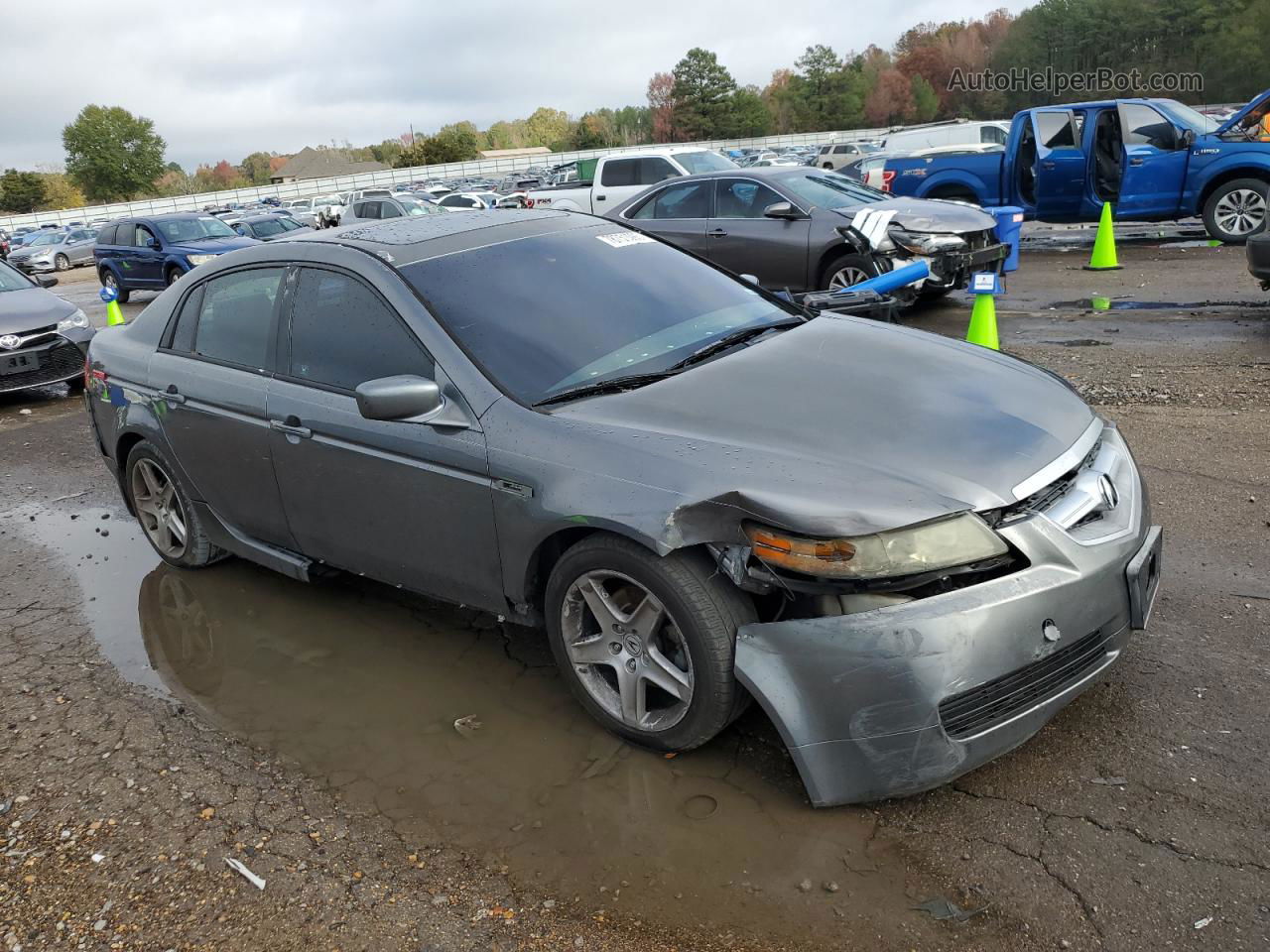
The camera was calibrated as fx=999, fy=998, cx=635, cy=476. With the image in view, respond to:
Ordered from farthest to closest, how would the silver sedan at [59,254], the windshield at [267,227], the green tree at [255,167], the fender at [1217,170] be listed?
1. the green tree at [255,167]
2. the silver sedan at [59,254]
3. the windshield at [267,227]
4. the fender at [1217,170]

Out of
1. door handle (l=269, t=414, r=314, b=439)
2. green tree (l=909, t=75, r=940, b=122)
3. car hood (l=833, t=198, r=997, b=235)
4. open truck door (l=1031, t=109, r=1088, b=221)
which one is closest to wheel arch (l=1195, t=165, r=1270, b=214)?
open truck door (l=1031, t=109, r=1088, b=221)

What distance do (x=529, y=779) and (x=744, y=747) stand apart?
692 mm

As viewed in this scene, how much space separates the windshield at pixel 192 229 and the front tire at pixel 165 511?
589 inches

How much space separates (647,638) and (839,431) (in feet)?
2.79

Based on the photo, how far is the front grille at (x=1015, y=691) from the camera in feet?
8.65

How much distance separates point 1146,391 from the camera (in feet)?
21.9

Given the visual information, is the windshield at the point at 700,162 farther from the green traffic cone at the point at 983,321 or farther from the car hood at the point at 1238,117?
the green traffic cone at the point at 983,321

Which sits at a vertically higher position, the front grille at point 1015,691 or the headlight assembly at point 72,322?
the headlight assembly at point 72,322

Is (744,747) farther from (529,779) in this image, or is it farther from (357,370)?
(357,370)

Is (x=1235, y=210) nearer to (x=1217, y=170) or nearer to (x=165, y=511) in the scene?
(x=1217, y=170)

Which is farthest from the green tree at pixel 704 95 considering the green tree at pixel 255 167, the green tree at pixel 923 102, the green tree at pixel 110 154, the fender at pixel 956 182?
the fender at pixel 956 182

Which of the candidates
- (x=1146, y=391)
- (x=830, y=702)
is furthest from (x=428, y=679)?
(x=1146, y=391)

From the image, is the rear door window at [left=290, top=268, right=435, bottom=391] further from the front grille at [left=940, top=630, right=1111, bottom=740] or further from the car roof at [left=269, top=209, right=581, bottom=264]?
the front grille at [left=940, top=630, right=1111, bottom=740]

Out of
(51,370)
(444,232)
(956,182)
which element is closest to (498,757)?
(444,232)
